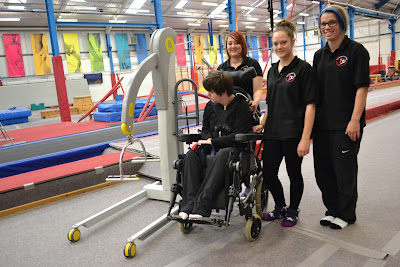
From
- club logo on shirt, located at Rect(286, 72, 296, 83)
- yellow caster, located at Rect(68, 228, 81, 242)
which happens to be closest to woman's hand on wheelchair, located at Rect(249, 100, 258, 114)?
club logo on shirt, located at Rect(286, 72, 296, 83)

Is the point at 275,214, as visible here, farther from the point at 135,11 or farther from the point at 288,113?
the point at 135,11

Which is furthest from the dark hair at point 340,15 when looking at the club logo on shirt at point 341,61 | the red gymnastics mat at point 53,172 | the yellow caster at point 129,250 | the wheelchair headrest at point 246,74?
the red gymnastics mat at point 53,172

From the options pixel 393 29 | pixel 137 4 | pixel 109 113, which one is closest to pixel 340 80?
pixel 109 113

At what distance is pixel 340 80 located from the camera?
1.92 meters

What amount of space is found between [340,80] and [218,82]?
0.75m

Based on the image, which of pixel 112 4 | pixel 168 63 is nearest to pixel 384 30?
pixel 112 4

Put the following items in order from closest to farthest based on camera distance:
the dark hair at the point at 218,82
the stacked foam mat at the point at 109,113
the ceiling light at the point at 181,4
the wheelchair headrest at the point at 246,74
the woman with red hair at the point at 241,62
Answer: the dark hair at the point at 218,82, the wheelchair headrest at the point at 246,74, the woman with red hair at the point at 241,62, the stacked foam mat at the point at 109,113, the ceiling light at the point at 181,4

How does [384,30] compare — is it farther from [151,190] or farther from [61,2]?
[151,190]

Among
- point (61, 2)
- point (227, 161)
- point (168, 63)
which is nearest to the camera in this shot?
point (227, 161)

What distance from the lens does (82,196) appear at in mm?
3104

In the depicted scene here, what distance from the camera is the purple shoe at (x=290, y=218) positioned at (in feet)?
7.06

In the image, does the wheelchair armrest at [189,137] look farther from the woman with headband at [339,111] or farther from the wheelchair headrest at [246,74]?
the woman with headband at [339,111]

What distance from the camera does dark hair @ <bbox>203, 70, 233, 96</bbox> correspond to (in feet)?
6.77

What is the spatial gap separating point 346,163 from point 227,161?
751mm
